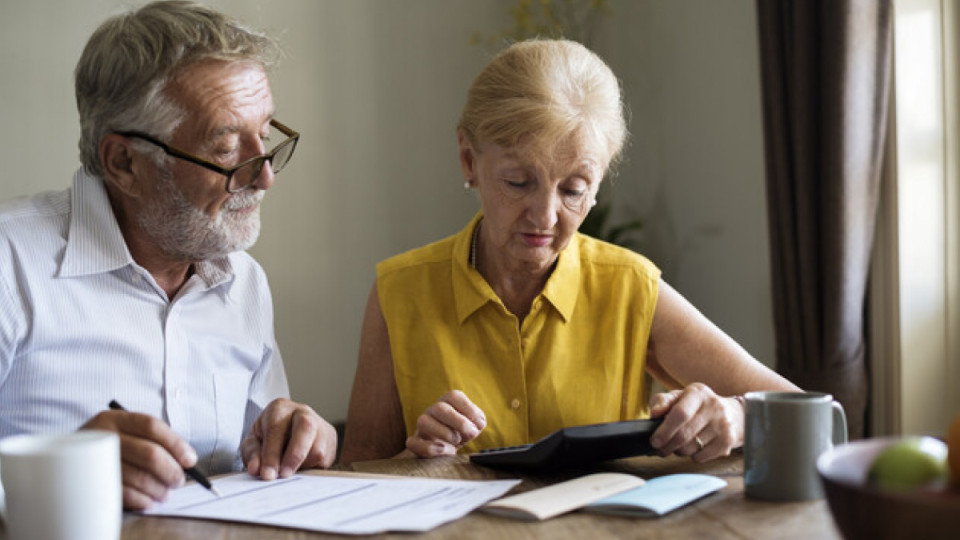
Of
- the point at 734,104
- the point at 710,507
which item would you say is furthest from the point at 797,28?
the point at 710,507

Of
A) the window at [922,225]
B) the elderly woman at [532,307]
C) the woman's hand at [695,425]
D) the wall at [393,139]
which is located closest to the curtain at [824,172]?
the window at [922,225]

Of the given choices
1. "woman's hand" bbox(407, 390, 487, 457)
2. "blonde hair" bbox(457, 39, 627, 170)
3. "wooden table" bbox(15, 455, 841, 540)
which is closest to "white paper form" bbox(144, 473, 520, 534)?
"wooden table" bbox(15, 455, 841, 540)

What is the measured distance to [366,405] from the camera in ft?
5.66

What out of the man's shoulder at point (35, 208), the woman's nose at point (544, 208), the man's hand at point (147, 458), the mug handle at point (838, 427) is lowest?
the mug handle at point (838, 427)

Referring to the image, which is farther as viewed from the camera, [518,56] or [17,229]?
[518,56]

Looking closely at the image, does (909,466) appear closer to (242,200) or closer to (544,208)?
(544,208)

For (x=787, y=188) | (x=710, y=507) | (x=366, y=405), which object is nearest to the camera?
(x=710, y=507)

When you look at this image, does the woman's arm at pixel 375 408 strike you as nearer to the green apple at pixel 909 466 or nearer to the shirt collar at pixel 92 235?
the shirt collar at pixel 92 235

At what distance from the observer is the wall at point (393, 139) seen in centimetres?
323

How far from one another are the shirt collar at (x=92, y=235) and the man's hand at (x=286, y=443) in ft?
1.22

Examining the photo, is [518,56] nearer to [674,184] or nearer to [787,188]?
[787,188]

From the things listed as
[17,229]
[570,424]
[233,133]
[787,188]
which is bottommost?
[570,424]

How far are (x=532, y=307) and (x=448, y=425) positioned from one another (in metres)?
0.37

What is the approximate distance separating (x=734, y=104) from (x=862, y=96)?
762 mm
